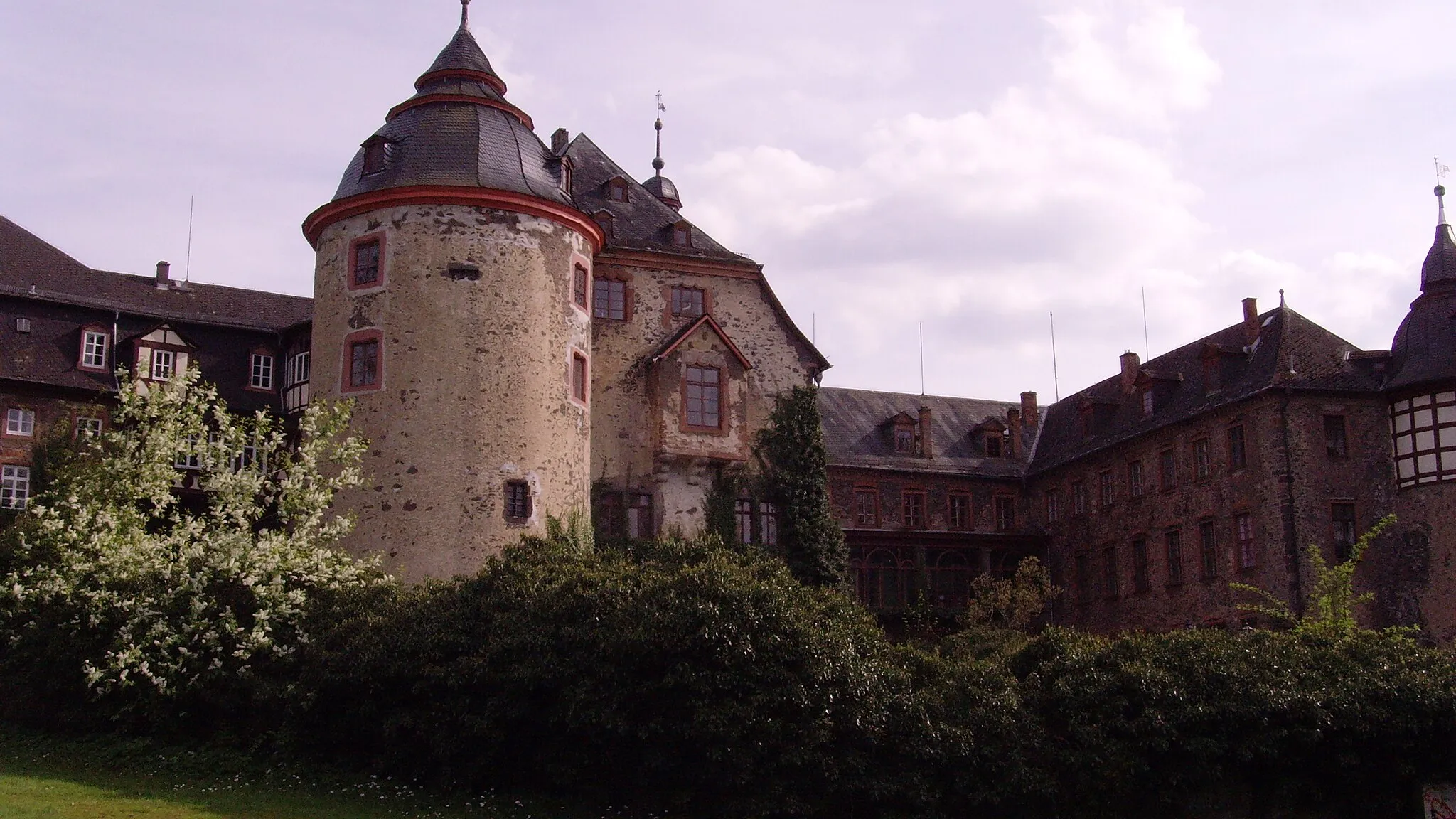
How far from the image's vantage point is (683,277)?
4181cm

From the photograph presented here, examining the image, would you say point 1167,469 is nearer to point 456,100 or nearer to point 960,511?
point 960,511

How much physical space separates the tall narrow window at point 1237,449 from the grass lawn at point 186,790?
2608cm

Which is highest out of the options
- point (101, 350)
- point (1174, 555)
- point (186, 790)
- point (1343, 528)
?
point (101, 350)

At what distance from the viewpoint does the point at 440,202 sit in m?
35.7

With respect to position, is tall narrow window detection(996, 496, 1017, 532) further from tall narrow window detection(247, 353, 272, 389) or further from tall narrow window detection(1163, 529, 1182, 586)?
tall narrow window detection(247, 353, 272, 389)

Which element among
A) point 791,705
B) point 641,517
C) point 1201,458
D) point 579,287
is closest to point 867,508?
point 1201,458

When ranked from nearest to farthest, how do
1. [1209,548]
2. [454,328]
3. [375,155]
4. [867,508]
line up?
1. [454,328]
2. [375,155]
3. [1209,548]
4. [867,508]

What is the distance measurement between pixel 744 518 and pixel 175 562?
16412mm

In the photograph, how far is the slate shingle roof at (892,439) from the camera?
51.2 meters

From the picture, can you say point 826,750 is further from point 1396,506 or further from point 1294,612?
point 1396,506

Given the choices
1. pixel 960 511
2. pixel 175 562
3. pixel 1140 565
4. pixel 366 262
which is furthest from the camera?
pixel 960 511

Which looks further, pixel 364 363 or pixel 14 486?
pixel 14 486

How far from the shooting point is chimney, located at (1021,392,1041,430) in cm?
5594

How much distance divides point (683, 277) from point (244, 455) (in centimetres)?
1358
